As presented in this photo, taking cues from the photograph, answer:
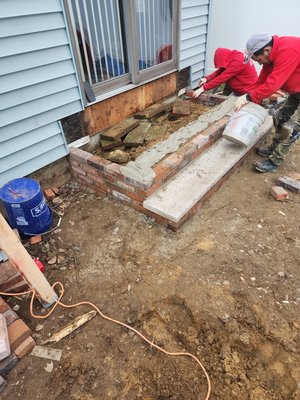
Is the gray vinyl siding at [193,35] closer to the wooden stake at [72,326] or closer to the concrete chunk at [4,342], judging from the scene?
the wooden stake at [72,326]

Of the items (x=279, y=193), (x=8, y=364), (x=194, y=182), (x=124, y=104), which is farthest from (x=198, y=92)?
(x=8, y=364)

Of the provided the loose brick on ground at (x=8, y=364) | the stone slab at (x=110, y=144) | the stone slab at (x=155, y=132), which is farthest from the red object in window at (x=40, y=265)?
the stone slab at (x=155, y=132)

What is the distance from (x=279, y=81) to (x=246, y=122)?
1.71ft

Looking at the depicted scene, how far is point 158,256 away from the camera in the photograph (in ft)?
8.45

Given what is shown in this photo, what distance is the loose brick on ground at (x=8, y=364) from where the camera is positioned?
1.83 m

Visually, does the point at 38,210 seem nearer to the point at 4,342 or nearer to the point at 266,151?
the point at 4,342

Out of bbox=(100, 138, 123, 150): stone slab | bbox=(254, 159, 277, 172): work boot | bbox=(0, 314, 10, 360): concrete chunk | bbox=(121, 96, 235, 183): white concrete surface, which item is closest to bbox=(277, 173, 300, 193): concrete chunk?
bbox=(254, 159, 277, 172): work boot

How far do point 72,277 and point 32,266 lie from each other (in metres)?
0.58

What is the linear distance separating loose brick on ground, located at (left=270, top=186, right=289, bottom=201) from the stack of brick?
9.18 feet

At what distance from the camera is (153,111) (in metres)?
4.16

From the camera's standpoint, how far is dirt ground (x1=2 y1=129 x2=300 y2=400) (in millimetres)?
1779

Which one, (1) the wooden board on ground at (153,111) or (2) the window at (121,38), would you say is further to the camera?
(1) the wooden board on ground at (153,111)

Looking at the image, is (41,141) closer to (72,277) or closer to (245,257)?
(72,277)

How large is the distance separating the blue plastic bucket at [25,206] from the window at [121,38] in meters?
1.46
